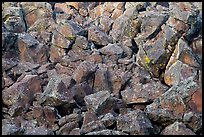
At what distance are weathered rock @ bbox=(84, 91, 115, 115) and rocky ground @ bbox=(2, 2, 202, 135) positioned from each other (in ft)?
0.21

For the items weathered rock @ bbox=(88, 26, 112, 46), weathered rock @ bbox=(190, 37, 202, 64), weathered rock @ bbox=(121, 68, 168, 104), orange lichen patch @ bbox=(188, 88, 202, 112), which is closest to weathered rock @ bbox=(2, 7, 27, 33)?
weathered rock @ bbox=(88, 26, 112, 46)

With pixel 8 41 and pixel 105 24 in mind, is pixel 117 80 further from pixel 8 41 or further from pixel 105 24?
pixel 105 24

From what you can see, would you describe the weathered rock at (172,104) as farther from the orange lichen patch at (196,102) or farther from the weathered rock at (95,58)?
the weathered rock at (95,58)

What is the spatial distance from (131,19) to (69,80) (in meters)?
12.2

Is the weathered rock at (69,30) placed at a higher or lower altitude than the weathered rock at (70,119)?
higher

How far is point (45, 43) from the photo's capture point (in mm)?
32719

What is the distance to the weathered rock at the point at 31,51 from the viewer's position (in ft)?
102

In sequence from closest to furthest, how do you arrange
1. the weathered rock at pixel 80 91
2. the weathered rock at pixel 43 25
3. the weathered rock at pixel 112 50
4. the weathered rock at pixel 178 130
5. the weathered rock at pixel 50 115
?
1. the weathered rock at pixel 178 130
2. the weathered rock at pixel 50 115
3. the weathered rock at pixel 80 91
4. the weathered rock at pixel 112 50
5. the weathered rock at pixel 43 25

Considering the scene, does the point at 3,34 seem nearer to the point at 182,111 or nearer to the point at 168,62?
the point at 168,62

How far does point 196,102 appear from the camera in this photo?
23.2 meters

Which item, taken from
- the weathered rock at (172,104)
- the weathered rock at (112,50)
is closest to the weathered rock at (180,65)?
the weathered rock at (172,104)

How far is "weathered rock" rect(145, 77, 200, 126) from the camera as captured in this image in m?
21.4

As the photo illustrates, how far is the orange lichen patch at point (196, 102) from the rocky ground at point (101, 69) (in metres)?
0.06

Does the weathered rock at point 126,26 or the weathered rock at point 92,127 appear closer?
the weathered rock at point 92,127
